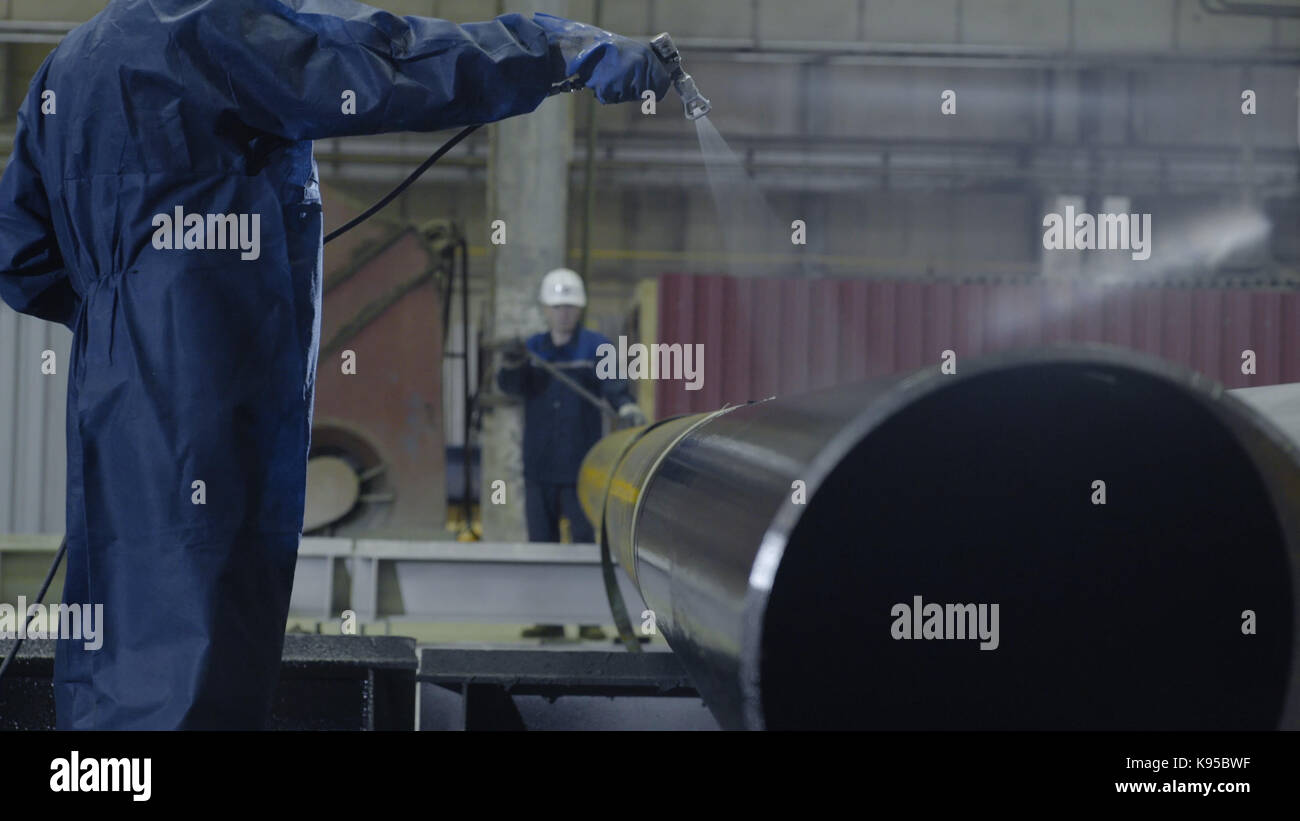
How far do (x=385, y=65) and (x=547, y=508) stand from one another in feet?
13.4

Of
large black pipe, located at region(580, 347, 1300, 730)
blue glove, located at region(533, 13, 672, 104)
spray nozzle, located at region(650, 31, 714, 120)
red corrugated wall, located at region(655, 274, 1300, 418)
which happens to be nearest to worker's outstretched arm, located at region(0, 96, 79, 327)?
blue glove, located at region(533, 13, 672, 104)

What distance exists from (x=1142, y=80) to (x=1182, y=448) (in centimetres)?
1246

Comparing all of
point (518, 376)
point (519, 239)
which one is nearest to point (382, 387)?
point (518, 376)

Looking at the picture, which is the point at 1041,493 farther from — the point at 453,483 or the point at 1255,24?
the point at 1255,24

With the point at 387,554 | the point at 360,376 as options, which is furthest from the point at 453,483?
the point at 387,554

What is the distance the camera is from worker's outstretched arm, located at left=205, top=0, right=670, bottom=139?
1779 mm

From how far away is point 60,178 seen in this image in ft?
6.24

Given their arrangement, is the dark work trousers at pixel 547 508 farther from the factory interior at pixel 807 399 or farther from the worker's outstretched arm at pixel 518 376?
the worker's outstretched arm at pixel 518 376

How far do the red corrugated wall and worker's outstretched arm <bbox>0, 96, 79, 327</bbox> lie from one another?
6.36m

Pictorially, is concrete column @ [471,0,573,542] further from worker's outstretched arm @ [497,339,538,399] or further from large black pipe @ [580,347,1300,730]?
large black pipe @ [580,347,1300,730]

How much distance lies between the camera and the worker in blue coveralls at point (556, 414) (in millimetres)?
5660

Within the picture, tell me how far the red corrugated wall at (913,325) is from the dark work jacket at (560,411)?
2.69 metres

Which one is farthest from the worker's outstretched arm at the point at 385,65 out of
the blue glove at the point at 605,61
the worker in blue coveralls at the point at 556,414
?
the worker in blue coveralls at the point at 556,414

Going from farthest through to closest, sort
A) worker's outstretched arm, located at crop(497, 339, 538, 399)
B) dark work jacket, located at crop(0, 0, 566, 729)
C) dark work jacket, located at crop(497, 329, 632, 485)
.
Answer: worker's outstretched arm, located at crop(497, 339, 538, 399) < dark work jacket, located at crop(497, 329, 632, 485) < dark work jacket, located at crop(0, 0, 566, 729)
